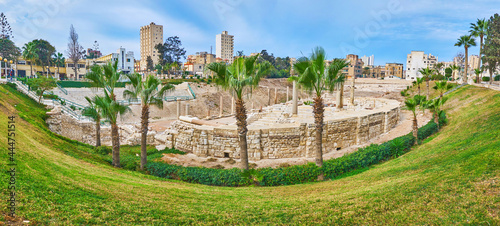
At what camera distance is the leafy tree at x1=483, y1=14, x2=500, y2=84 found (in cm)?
4403

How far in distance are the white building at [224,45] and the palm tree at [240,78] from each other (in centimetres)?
15018

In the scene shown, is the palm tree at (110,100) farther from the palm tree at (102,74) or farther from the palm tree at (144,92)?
the palm tree at (144,92)

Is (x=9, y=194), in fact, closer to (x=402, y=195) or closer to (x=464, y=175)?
(x=402, y=195)

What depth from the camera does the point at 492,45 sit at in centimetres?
4559

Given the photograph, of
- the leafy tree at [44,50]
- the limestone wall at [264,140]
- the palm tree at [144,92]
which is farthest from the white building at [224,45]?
the palm tree at [144,92]

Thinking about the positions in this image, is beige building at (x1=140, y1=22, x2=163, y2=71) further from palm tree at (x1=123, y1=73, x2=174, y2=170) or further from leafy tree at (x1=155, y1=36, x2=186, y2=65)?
palm tree at (x1=123, y1=73, x2=174, y2=170)

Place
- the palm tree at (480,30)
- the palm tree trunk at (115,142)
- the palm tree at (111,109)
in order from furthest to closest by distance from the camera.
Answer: the palm tree at (480,30) < the palm tree trunk at (115,142) < the palm tree at (111,109)

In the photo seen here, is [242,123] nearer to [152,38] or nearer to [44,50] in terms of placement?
[44,50]

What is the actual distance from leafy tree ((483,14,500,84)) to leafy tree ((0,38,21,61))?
288 feet

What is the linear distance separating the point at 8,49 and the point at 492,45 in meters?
89.8

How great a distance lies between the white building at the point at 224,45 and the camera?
160750mm

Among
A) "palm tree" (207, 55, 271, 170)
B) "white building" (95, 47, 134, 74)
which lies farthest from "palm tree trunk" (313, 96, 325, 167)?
"white building" (95, 47, 134, 74)

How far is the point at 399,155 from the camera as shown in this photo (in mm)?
16219

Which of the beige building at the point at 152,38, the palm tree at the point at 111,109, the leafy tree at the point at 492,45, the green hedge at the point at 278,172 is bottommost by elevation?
the green hedge at the point at 278,172
